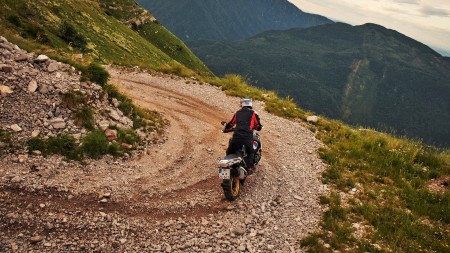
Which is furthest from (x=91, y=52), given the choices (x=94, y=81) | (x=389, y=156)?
(x=389, y=156)

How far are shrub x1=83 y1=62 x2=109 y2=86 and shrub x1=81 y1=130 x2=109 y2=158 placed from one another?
336 centimetres

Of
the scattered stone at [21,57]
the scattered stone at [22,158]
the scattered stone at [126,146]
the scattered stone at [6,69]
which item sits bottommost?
the scattered stone at [22,158]

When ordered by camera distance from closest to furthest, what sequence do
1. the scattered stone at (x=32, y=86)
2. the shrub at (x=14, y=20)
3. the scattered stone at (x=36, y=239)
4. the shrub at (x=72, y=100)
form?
the scattered stone at (x=36, y=239) < the scattered stone at (x=32, y=86) < the shrub at (x=72, y=100) < the shrub at (x=14, y=20)

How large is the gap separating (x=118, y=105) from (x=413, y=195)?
13373 mm

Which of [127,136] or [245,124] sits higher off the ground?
[245,124]

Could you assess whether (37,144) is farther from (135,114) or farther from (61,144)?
(135,114)

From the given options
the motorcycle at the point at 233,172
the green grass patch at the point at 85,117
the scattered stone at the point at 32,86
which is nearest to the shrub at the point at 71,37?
the scattered stone at the point at 32,86

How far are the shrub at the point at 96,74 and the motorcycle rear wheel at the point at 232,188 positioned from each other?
794 centimetres

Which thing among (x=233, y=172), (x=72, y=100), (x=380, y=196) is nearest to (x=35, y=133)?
(x=72, y=100)

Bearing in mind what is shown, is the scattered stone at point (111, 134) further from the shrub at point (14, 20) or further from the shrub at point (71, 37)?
the shrub at point (71, 37)

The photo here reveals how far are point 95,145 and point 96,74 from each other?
429cm

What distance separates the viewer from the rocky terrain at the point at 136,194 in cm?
870

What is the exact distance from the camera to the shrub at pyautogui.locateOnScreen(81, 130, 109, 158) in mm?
11883

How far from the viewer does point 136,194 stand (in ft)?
35.0
